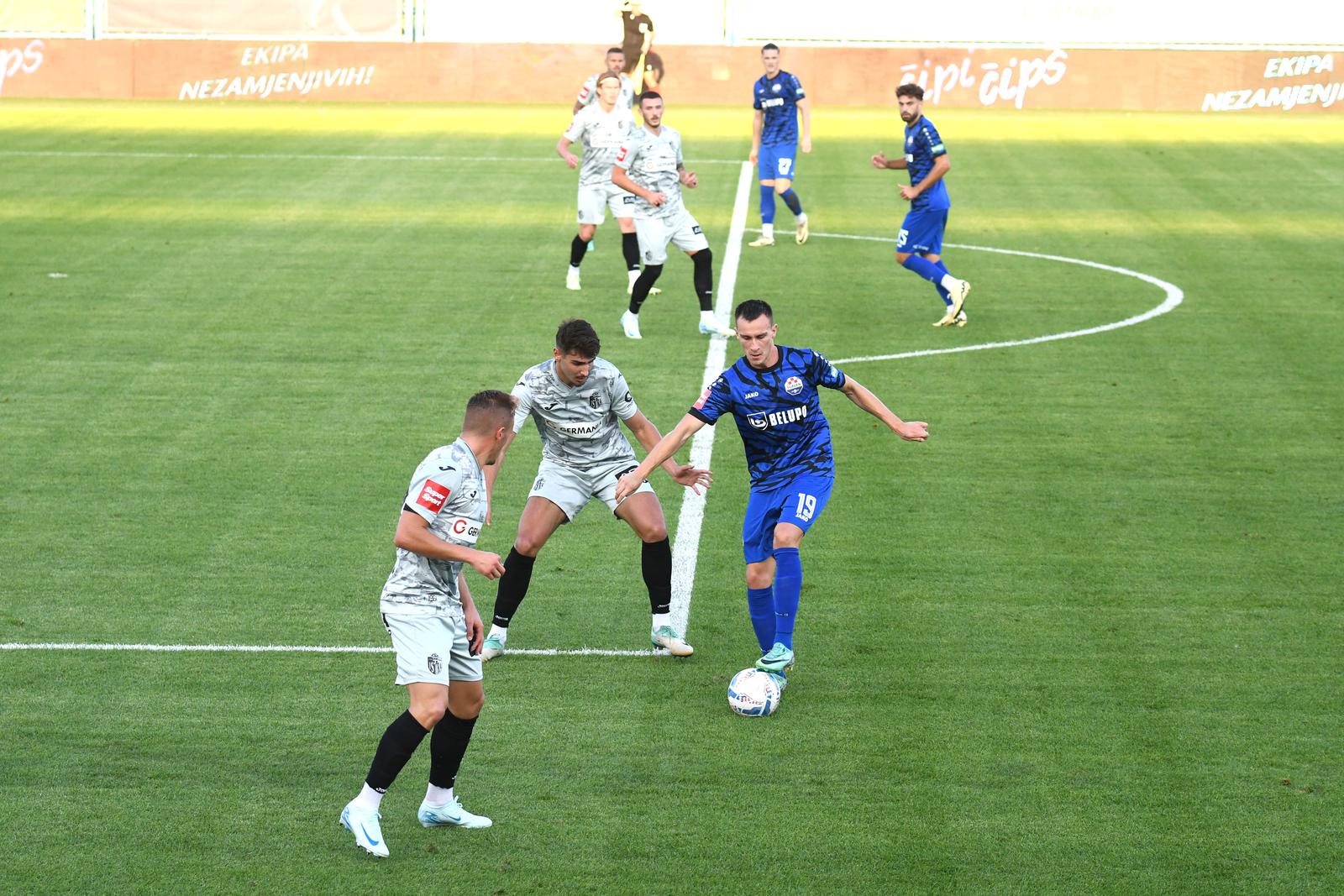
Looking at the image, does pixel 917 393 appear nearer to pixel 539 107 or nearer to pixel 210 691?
pixel 210 691

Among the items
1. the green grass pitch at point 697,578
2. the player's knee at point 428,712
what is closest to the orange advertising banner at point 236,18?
the green grass pitch at point 697,578

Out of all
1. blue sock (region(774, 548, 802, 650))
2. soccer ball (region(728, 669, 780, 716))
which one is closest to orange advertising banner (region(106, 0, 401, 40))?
blue sock (region(774, 548, 802, 650))

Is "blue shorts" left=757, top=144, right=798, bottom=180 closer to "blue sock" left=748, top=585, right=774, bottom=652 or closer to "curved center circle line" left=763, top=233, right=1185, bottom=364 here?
"curved center circle line" left=763, top=233, right=1185, bottom=364

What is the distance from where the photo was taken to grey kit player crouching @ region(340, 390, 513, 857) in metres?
7.28

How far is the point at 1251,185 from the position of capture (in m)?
27.9

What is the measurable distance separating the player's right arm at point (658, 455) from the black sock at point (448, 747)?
187cm

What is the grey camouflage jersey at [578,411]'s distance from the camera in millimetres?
9766

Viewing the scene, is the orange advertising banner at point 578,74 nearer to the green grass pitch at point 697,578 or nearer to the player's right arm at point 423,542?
the green grass pitch at point 697,578

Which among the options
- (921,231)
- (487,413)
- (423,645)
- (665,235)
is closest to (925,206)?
A: (921,231)

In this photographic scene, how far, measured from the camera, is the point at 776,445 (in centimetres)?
959

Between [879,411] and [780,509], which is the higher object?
[879,411]

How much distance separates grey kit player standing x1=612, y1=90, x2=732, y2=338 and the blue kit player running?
8250 mm

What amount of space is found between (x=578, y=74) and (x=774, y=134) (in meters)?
17.7

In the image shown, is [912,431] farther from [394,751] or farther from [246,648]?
[246,648]
